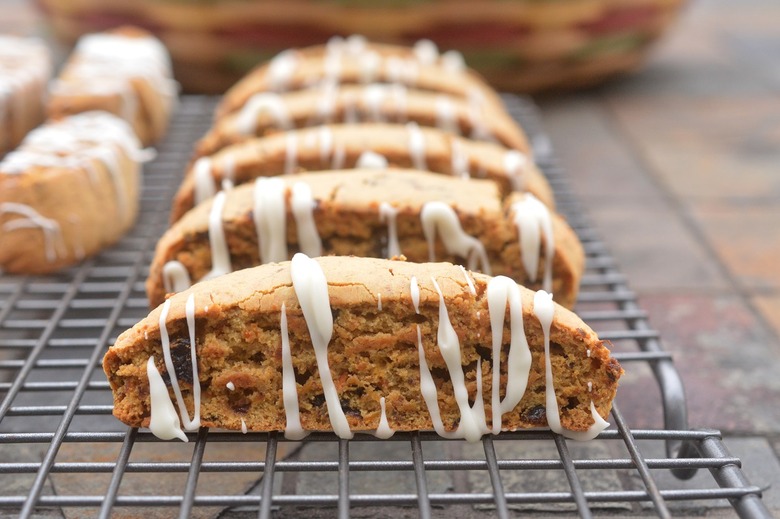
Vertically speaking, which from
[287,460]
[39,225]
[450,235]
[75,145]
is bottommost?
[287,460]

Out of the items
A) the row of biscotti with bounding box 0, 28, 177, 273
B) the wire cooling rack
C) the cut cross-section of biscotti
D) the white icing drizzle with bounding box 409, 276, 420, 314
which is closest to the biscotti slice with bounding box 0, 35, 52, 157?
the row of biscotti with bounding box 0, 28, 177, 273

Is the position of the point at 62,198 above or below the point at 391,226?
below

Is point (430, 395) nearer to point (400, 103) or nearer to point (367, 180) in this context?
point (367, 180)

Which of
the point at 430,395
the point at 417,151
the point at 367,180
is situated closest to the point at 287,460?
the point at 430,395

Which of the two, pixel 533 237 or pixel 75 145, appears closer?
pixel 533 237

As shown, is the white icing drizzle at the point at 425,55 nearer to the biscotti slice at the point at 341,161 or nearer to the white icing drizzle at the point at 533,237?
the biscotti slice at the point at 341,161

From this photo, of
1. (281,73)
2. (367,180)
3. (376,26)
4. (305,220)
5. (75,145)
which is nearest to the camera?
(305,220)

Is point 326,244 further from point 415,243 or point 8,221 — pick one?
point 8,221

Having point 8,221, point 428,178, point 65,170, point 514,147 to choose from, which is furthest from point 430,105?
point 8,221

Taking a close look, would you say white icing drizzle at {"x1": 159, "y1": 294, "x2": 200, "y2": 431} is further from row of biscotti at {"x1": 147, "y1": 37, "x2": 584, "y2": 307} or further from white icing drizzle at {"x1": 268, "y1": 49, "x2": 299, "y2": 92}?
white icing drizzle at {"x1": 268, "y1": 49, "x2": 299, "y2": 92}

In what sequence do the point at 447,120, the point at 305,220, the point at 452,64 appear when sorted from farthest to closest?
1. the point at 452,64
2. the point at 447,120
3. the point at 305,220

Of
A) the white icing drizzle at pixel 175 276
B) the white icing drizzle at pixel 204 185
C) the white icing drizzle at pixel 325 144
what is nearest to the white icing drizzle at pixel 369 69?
the white icing drizzle at pixel 325 144
